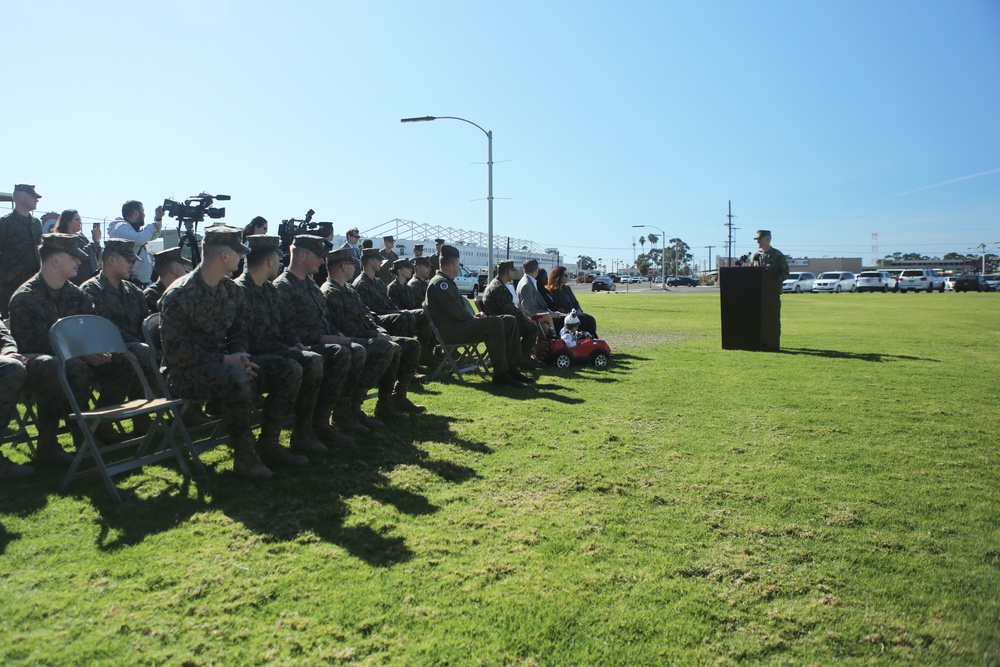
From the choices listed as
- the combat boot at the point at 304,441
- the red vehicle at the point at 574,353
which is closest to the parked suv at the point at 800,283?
the red vehicle at the point at 574,353

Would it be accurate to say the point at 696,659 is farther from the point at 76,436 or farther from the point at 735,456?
the point at 76,436

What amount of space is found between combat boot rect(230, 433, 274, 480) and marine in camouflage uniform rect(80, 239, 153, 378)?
154 cm

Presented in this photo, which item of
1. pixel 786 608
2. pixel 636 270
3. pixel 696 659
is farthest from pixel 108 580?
pixel 636 270

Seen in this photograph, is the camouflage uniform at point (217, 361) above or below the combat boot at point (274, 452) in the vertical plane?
above

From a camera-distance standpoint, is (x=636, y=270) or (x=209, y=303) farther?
(x=636, y=270)

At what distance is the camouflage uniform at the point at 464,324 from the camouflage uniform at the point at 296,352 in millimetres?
2930

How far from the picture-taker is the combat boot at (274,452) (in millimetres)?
4977

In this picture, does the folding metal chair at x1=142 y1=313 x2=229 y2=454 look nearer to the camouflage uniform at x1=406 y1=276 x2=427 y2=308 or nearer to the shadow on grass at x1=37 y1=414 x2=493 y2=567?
the shadow on grass at x1=37 y1=414 x2=493 y2=567

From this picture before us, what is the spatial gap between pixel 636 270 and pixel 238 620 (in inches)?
6664

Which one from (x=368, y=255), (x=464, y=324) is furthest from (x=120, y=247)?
(x=464, y=324)

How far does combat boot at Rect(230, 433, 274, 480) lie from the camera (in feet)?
15.3

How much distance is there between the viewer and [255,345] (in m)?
5.45

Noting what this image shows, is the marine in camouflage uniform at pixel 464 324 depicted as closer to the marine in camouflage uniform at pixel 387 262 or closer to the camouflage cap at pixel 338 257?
the camouflage cap at pixel 338 257

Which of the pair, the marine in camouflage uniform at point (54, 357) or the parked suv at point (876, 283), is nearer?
the marine in camouflage uniform at point (54, 357)
